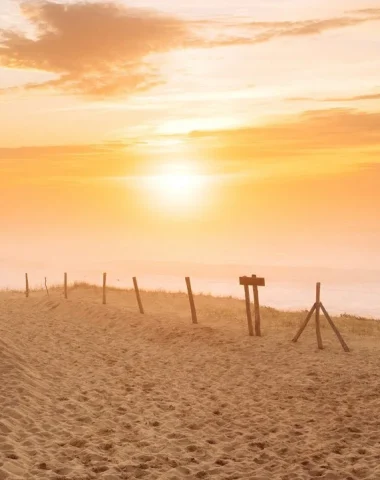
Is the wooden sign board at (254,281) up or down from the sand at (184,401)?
up

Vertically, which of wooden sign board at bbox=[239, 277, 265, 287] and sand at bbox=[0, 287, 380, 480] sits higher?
wooden sign board at bbox=[239, 277, 265, 287]

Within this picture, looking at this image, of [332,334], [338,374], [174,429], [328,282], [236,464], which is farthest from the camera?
[328,282]

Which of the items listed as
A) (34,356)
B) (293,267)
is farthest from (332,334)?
(293,267)

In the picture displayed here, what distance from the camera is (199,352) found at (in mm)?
21953

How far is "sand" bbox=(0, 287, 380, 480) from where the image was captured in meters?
11.0

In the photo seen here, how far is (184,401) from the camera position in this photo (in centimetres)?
1565

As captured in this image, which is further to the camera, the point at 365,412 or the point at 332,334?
the point at 332,334

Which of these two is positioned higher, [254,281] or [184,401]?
[254,281]

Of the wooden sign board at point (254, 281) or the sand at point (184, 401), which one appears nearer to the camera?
the sand at point (184, 401)

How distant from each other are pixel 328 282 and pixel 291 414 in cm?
11154

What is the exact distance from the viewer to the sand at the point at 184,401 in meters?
11.0

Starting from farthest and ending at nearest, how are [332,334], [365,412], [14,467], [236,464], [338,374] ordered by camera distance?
[332,334] < [338,374] < [365,412] < [236,464] < [14,467]

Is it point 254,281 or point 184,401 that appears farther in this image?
point 254,281

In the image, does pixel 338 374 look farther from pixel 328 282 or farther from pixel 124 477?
pixel 328 282
